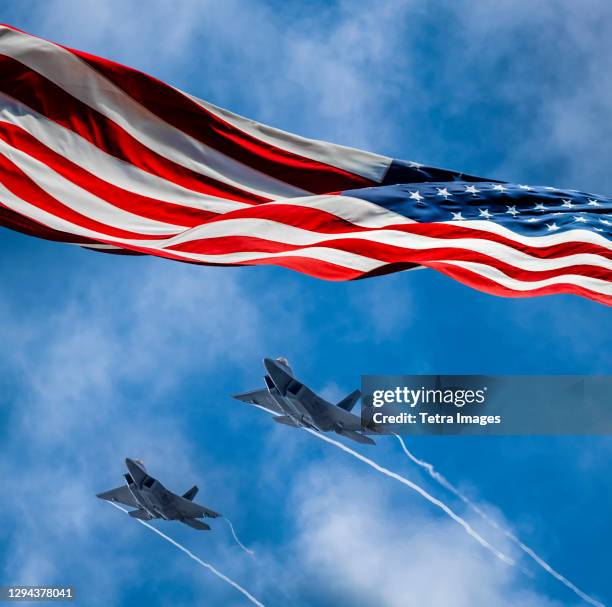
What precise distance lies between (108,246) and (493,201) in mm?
5424

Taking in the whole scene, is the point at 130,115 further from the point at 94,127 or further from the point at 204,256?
the point at 204,256

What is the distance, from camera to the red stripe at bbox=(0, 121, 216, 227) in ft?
46.4

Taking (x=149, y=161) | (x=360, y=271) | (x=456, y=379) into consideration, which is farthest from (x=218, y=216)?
(x=456, y=379)

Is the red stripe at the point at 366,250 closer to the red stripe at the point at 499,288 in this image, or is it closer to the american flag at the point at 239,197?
the american flag at the point at 239,197

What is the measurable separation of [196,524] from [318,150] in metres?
52.9

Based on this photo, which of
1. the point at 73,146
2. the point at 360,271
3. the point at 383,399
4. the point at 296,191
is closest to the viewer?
the point at 360,271

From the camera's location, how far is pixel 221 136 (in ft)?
50.6

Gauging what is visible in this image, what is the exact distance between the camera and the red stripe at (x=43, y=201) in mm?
13516

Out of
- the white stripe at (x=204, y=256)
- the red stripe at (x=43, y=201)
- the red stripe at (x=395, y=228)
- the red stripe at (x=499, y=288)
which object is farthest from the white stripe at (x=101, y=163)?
the red stripe at (x=499, y=288)

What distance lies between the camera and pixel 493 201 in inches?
607

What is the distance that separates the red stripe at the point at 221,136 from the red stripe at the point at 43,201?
200cm

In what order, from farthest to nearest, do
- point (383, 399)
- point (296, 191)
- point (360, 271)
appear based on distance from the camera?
point (383, 399), point (296, 191), point (360, 271)

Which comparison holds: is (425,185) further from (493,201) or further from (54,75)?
(54,75)

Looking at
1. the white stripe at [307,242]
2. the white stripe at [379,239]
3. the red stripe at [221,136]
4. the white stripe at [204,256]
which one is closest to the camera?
the white stripe at [204,256]
